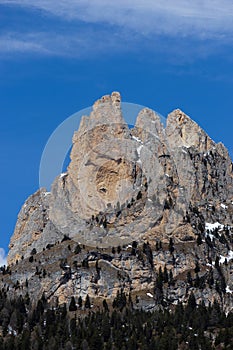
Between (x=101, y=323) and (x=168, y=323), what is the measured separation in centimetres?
1468

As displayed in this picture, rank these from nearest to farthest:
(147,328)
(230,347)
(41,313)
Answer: (230,347) < (147,328) < (41,313)

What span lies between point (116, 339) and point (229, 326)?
27.9m

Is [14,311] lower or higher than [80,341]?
higher

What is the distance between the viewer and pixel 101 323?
17962 centimetres

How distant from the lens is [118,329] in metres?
175

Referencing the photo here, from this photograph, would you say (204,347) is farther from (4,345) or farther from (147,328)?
(4,345)

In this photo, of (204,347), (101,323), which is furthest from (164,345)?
(101,323)

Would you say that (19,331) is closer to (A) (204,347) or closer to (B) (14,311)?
(B) (14,311)

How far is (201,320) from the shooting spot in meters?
182

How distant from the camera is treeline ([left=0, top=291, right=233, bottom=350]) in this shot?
164 meters

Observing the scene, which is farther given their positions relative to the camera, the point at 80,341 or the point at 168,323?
the point at 168,323

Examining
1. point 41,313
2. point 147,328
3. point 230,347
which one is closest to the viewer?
point 230,347

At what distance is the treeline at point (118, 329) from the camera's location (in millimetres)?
163625

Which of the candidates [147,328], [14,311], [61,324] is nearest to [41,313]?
[14,311]
